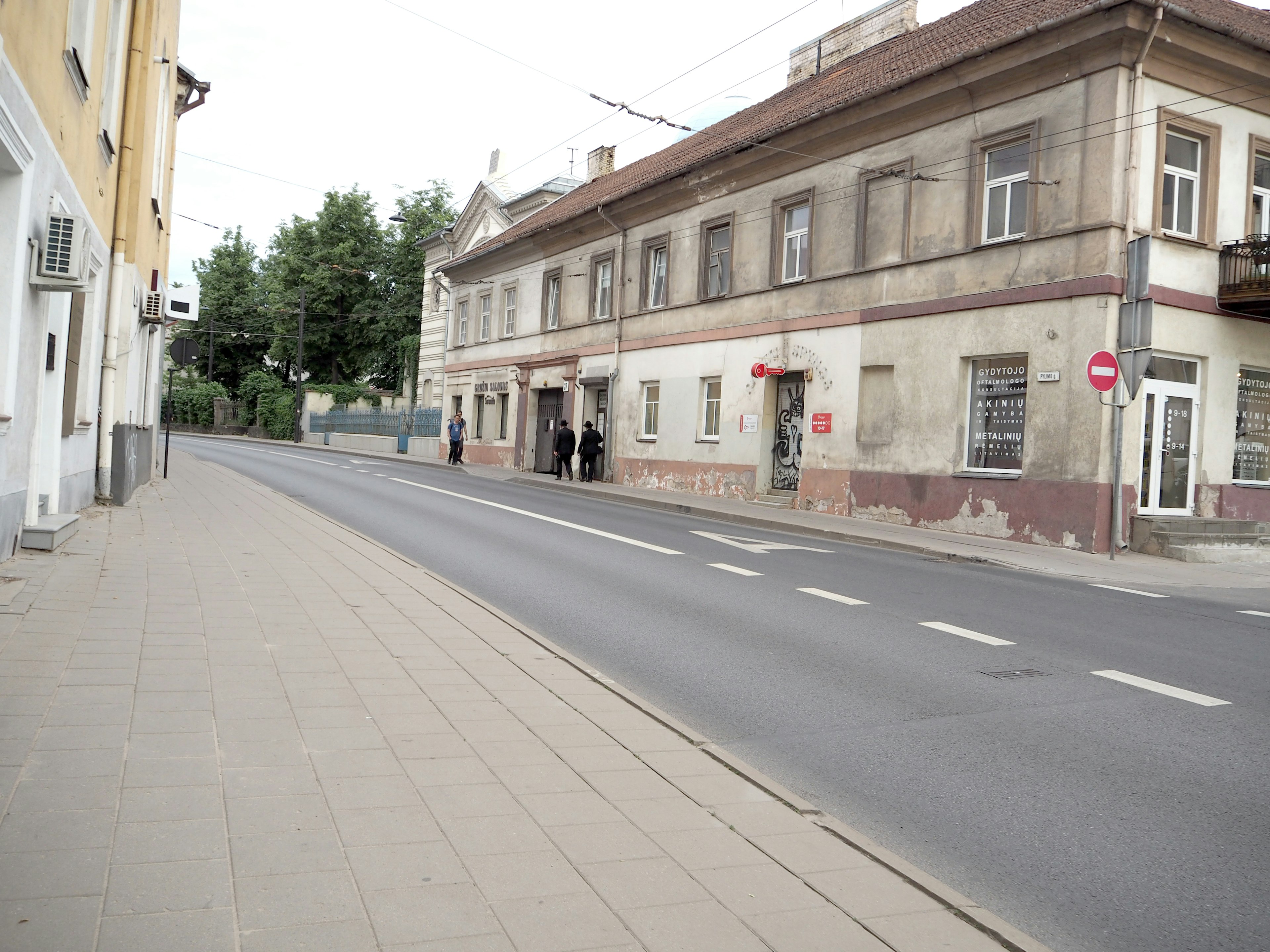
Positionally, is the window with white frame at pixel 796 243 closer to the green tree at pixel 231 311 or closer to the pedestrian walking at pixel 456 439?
the pedestrian walking at pixel 456 439

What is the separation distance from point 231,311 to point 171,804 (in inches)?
3054

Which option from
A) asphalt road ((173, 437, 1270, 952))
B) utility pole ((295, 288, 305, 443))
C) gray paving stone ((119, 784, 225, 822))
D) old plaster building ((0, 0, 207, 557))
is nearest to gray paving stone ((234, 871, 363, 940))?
gray paving stone ((119, 784, 225, 822))

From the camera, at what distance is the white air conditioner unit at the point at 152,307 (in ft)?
58.6

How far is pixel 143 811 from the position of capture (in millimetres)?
3543

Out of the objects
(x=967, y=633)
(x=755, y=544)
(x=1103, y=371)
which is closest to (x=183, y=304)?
(x=755, y=544)

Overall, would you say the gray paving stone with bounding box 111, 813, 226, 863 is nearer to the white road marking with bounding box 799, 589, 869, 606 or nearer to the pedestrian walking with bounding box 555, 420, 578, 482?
the white road marking with bounding box 799, 589, 869, 606

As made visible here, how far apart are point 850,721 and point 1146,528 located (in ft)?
39.4

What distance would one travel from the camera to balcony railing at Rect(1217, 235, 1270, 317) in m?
16.4

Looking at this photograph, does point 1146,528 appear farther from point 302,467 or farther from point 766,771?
point 302,467

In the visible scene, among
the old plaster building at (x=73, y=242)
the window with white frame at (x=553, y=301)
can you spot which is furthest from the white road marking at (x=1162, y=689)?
the window with white frame at (x=553, y=301)

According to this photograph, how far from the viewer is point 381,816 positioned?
A: 3.66 m

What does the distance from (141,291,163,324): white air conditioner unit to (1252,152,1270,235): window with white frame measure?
18.4m

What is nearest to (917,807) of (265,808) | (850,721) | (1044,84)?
(850,721)

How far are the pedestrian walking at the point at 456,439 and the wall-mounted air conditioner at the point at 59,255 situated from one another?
92.8ft
